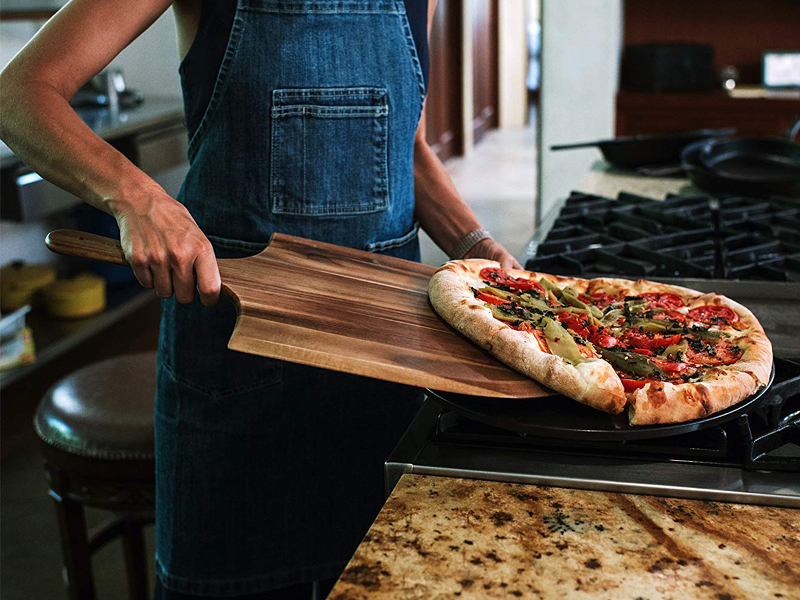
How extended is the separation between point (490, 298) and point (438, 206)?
0.41 meters

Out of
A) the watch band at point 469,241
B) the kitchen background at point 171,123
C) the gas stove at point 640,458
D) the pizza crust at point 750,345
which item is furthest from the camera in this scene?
the kitchen background at point 171,123

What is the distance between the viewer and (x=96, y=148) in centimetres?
108

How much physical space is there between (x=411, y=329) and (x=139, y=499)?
1061 mm

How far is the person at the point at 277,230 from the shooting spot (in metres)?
1.25

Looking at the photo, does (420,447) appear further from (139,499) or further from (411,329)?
(139,499)

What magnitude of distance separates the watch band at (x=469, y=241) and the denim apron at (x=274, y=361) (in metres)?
0.14

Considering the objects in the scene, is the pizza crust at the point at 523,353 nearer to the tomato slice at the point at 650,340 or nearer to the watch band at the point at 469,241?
the tomato slice at the point at 650,340

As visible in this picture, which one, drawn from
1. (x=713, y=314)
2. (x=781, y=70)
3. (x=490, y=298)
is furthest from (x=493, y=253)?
(x=781, y=70)

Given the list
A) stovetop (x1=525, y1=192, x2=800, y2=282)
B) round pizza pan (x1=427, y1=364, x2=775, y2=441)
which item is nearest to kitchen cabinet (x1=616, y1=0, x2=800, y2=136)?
stovetop (x1=525, y1=192, x2=800, y2=282)

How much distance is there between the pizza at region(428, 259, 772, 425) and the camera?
2.90 feet

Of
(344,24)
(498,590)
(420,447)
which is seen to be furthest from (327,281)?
(498,590)

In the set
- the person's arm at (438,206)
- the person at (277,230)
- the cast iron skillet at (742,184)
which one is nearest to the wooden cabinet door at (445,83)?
the cast iron skillet at (742,184)

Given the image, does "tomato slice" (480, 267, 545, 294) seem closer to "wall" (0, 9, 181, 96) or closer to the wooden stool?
the wooden stool

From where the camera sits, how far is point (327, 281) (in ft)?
3.67
